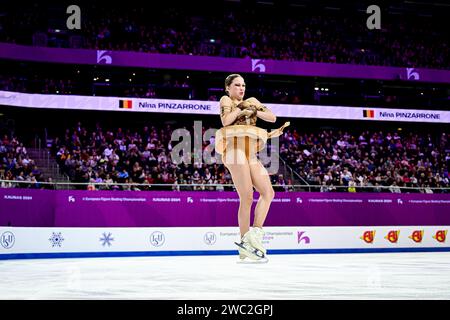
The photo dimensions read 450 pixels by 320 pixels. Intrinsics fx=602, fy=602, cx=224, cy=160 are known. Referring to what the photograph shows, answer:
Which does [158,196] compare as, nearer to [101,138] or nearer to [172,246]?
[172,246]

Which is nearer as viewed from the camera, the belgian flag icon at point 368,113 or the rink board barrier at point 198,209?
the rink board barrier at point 198,209

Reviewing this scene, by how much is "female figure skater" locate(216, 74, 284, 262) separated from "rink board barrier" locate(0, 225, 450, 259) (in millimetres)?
8447

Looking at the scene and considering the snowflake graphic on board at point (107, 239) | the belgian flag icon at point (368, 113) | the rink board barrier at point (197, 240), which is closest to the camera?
the rink board barrier at point (197, 240)

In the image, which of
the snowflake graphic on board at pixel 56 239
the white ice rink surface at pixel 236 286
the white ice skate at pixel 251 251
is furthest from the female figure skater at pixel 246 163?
the snowflake graphic on board at pixel 56 239

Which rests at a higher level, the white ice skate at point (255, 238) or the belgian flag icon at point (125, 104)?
the belgian flag icon at point (125, 104)

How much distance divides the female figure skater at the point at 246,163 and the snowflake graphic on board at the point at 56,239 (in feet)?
29.8

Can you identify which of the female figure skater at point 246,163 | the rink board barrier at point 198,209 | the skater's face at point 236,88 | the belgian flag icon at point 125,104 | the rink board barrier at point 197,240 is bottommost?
the rink board barrier at point 197,240

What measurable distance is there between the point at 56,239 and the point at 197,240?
3.84 metres

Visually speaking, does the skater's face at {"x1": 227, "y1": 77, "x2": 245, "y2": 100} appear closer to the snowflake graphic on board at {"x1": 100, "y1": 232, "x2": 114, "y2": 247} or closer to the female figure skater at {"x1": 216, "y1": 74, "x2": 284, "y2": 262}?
the female figure skater at {"x1": 216, "y1": 74, "x2": 284, "y2": 262}

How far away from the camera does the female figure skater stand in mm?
6938

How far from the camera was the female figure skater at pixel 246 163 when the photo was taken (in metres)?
6.94

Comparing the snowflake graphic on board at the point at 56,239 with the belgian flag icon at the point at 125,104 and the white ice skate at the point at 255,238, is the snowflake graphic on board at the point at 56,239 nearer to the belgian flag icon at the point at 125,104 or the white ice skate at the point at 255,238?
the white ice skate at the point at 255,238

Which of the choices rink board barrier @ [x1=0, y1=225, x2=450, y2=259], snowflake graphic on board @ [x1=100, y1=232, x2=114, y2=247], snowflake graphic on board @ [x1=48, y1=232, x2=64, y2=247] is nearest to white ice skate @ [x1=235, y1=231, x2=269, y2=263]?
rink board barrier @ [x1=0, y1=225, x2=450, y2=259]
